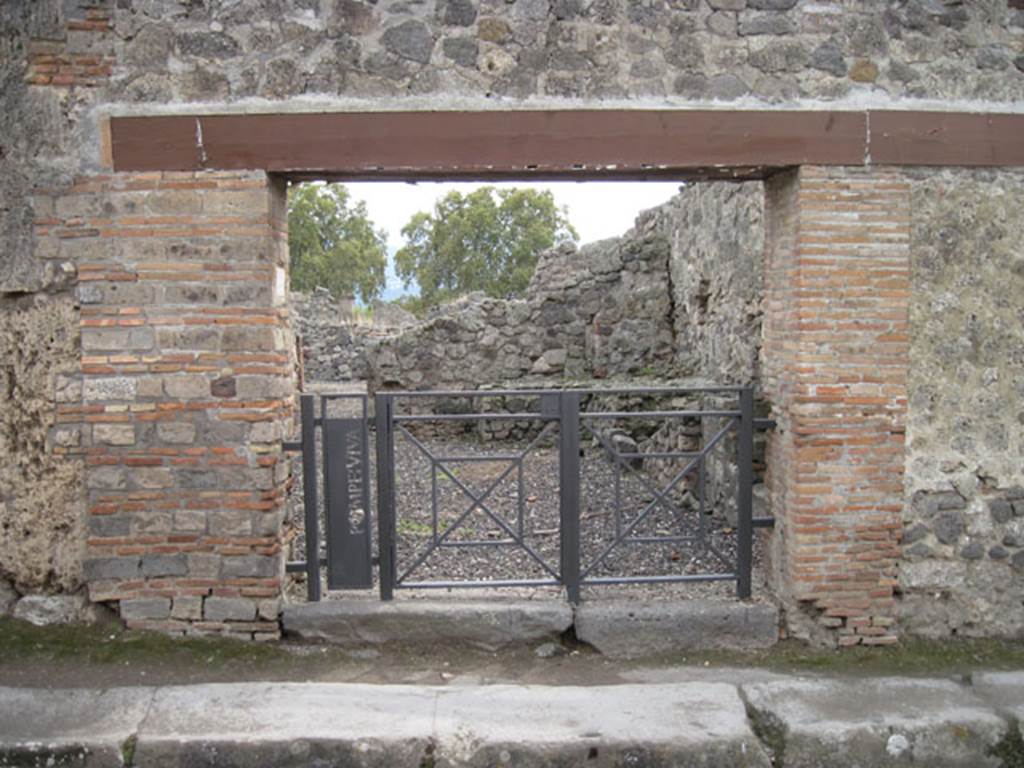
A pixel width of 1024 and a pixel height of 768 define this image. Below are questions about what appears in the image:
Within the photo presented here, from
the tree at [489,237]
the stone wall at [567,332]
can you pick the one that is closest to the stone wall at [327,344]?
the stone wall at [567,332]

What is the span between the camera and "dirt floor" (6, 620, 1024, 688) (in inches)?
173

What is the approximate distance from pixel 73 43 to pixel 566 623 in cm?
403

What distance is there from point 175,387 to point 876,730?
384 centimetres

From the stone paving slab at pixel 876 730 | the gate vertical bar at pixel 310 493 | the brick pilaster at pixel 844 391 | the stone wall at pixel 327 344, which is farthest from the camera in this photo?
the stone wall at pixel 327 344

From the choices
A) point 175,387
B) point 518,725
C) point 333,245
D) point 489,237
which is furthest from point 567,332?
point 333,245

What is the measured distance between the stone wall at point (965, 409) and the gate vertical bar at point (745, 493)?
0.82 m

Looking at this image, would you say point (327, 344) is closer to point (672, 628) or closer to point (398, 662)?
point (398, 662)

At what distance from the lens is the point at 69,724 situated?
3.89m

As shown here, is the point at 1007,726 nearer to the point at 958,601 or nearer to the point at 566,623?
the point at 958,601

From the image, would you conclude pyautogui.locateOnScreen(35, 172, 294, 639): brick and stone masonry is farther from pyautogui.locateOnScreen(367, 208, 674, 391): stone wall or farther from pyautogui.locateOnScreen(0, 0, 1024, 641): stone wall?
pyautogui.locateOnScreen(367, 208, 674, 391): stone wall

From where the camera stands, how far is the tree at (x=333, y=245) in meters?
39.3

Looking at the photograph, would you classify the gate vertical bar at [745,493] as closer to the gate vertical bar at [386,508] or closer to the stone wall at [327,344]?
the gate vertical bar at [386,508]

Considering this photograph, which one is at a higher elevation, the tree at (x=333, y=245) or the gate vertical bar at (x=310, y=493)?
the tree at (x=333, y=245)

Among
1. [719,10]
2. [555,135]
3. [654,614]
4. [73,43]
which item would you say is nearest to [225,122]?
[73,43]
